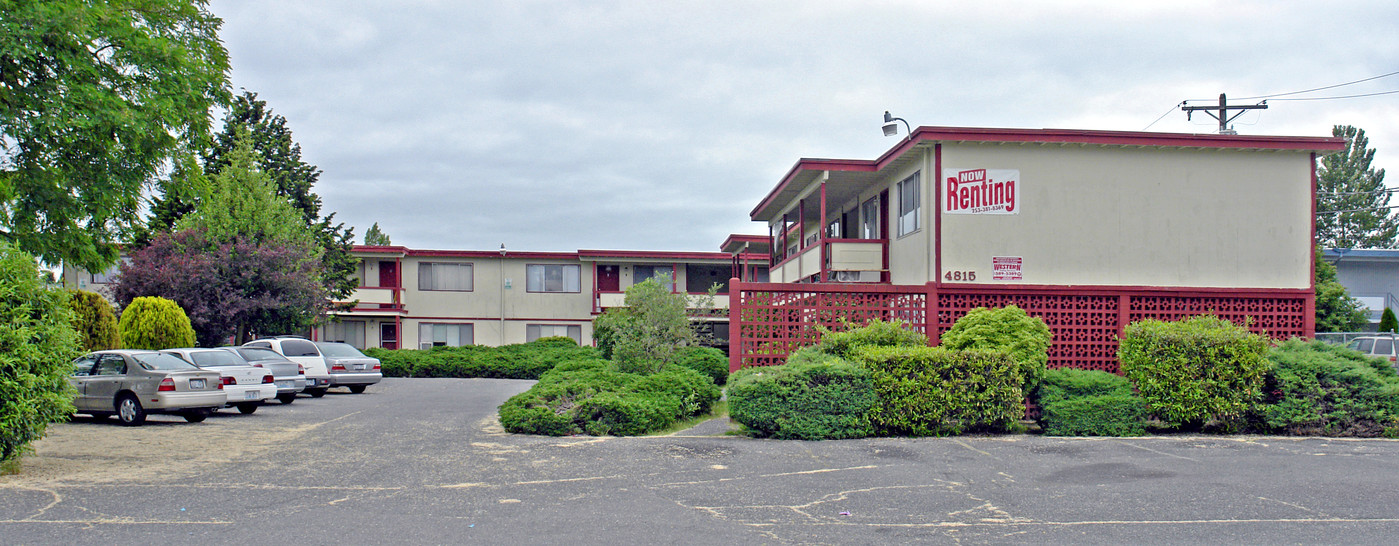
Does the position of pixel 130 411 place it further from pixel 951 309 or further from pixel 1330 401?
Answer: pixel 1330 401

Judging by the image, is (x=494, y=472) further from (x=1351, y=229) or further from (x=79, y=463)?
(x=1351, y=229)

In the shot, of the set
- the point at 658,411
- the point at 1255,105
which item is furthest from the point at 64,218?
the point at 1255,105

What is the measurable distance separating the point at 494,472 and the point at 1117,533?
5.66 meters

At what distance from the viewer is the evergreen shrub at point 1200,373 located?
501 inches

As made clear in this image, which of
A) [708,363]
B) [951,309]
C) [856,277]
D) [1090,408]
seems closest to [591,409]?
[951,309]

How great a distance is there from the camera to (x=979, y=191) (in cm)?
1655

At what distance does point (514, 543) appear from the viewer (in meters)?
6.80

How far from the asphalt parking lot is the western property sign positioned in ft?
16.9

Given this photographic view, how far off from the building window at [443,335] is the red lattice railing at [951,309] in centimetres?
2656

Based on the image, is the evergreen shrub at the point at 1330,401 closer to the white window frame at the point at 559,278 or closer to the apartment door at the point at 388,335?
the white window frame at the point at 559,278

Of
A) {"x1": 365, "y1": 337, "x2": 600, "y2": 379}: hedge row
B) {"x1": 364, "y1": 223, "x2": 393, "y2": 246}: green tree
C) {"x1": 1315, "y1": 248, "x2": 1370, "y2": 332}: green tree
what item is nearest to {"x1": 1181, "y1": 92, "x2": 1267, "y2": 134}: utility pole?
{"x1": 1315, "y1": 248, "x2": 1370, "y2": 332}: green tree

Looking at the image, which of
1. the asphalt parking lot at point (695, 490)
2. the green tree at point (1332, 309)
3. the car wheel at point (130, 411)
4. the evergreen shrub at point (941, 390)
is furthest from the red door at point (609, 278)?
the evergreen shrub at point (941, 390)

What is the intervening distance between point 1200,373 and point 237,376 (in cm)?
1455

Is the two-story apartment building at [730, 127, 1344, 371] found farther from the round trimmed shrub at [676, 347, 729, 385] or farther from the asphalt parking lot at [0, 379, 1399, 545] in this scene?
the round trimmed shrub at [676, 347, 729, 385]
